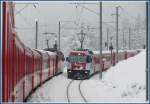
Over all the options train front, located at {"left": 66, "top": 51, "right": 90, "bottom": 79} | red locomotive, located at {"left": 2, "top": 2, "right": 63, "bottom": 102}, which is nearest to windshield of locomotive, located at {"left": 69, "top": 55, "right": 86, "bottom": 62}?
train front, located at {"left": 66, "top": 51, "right": 90, "bottom": 79}

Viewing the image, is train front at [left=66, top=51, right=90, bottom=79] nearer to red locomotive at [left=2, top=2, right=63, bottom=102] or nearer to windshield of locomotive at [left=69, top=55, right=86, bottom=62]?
windshield of locomotive at [left=69, top=55, right=86, bottom=62]

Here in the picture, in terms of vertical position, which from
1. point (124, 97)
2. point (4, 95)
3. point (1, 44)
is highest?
point (1, 44)

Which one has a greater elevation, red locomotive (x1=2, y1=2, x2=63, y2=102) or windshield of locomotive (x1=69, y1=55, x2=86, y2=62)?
red locomotive (x1=2, y1=2, x2=63, y2=102)

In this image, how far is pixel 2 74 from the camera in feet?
19.2

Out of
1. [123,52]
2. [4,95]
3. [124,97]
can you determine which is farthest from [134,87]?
[123,52]

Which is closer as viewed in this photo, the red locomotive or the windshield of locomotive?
the red locomotive

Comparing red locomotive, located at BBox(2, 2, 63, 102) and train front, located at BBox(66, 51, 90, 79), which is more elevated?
red locomotive, located at BBox(2, 2, 63, 102)

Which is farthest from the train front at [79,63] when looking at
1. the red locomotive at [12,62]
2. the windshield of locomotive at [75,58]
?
→ the red locomotive at [12,62]

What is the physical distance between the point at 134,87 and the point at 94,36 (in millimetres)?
127217

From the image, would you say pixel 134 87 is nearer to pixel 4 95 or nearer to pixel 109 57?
pixel 4 95

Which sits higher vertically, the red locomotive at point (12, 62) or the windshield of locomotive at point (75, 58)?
the red locomotive at point (12, 62)

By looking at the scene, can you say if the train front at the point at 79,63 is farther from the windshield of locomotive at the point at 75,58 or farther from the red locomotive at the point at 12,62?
the red locomotive at the point at 12,62

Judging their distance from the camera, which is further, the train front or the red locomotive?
the train front

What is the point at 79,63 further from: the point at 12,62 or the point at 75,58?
the point at 12,62
